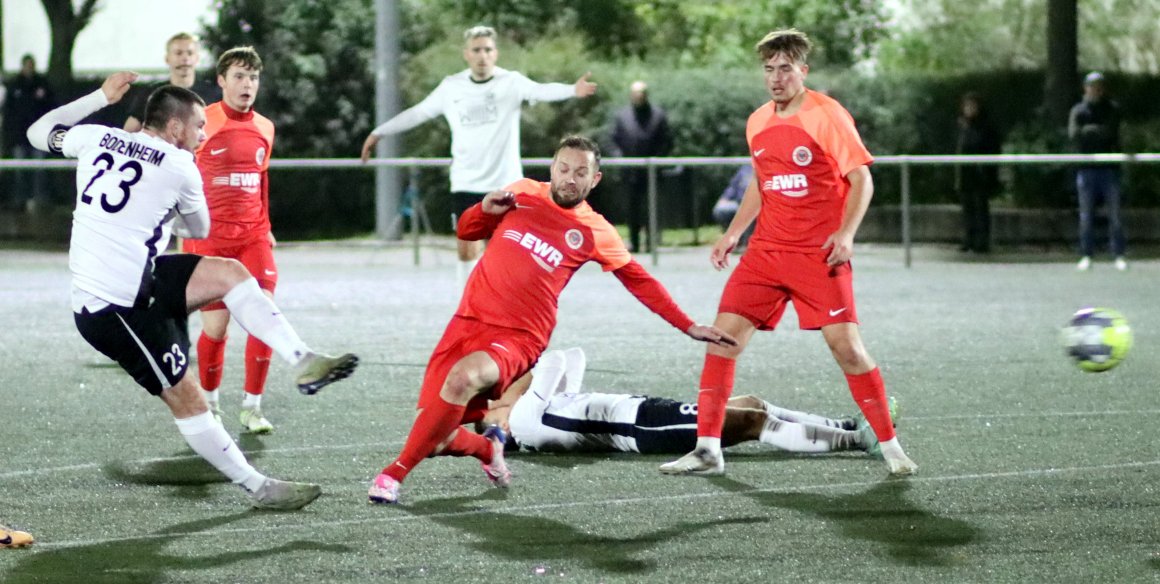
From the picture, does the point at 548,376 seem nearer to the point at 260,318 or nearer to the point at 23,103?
the point at 260,318

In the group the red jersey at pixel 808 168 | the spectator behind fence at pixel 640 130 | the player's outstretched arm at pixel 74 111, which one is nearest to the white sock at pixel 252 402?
the player's outstretched arm at pixel 74 111

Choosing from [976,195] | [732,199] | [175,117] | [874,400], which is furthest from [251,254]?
[976,195]

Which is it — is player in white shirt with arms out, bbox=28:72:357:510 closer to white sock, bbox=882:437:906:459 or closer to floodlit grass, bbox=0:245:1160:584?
floodlit grass, bbox=0:245:1160:584

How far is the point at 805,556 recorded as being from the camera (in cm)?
536

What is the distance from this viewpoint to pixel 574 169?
6559 millimetres

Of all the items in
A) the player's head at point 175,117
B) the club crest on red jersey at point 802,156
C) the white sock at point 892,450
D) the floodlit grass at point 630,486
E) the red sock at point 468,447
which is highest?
the player's head at point 175,117

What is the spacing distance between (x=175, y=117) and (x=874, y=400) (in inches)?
117

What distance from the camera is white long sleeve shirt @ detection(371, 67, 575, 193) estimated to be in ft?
35.9

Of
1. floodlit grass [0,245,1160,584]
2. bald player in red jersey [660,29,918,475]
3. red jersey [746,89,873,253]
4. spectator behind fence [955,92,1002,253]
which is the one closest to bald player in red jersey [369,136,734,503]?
floodlit grass [0,245,1160,584]

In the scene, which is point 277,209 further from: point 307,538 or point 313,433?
point 307,538

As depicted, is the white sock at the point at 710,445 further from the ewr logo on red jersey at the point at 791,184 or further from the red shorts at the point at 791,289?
the ewr logo on red jersey at the point at 791,184

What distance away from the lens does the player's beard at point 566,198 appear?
664 centimetres

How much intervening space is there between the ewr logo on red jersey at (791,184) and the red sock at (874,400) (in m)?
0.77

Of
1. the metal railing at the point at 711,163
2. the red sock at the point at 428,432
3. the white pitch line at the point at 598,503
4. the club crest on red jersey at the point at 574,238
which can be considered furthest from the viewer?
the metal railing at the point at 711,163
